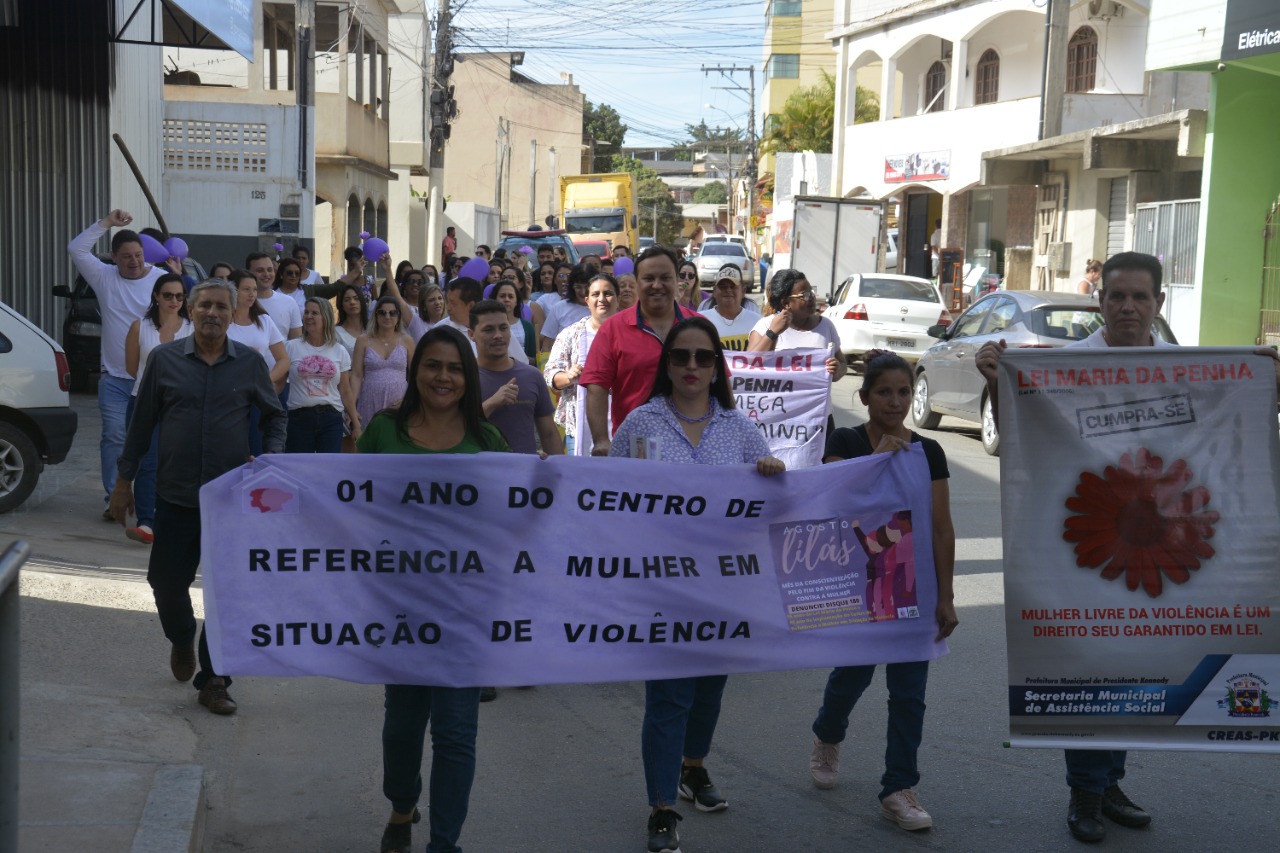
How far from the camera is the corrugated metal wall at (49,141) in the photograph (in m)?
17.3

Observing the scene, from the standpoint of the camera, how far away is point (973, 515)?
12023mm

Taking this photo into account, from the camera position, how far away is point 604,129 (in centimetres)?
A: 11112

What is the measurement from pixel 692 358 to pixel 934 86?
38.8 metres

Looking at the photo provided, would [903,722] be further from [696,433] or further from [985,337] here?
[985,337]

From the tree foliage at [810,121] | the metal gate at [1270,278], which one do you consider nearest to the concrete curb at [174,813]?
the metal gate at [1270,278]

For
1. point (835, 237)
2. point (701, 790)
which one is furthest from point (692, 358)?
point (835, 237)

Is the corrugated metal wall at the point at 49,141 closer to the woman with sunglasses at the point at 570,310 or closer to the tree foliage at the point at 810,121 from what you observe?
the woman with sunglasses at the point at 570,310

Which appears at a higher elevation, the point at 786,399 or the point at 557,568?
the point at 786,399

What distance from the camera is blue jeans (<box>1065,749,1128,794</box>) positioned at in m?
5.10

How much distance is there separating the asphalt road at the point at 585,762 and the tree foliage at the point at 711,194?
13149 centimetres

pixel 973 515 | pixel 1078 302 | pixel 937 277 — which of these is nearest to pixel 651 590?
pixel 973 515

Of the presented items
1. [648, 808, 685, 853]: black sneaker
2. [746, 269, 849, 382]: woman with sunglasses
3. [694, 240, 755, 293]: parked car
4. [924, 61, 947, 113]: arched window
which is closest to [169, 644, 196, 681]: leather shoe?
[648, 808, 685, 853]: black sneaker

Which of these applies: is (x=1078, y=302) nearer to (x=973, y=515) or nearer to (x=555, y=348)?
(x=973, y=515)

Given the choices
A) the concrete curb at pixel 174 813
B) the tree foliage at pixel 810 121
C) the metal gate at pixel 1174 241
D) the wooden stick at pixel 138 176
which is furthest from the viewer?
the tree foliage at pixel 810 121
